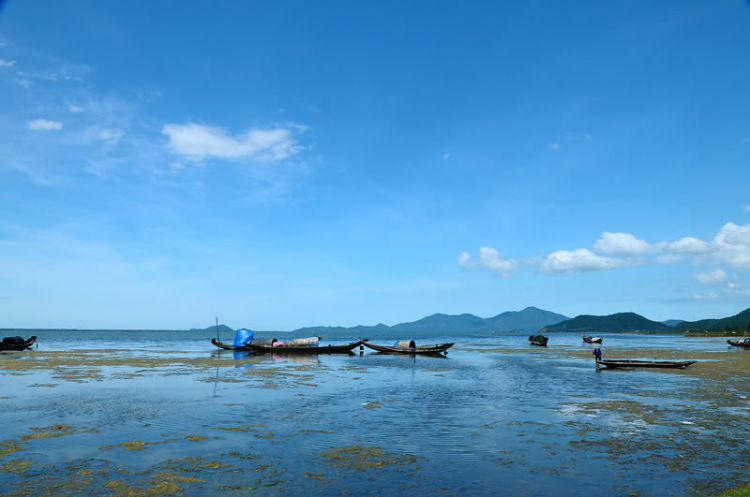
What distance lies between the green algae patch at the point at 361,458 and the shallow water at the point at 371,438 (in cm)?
7

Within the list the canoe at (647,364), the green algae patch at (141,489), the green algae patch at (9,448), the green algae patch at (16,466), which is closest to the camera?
the green algae patch at (141,489)

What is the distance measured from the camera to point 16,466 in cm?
1326

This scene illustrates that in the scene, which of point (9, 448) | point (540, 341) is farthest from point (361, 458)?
point (540, 341)

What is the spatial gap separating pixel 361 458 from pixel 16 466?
10.1 m

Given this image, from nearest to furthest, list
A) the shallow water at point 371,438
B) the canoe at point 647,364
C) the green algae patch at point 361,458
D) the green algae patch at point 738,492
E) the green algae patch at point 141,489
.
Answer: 1. the green algae patch at point 738,492
2. the green algae patch at point 141,489
3. the shallow water at point 371,438
4. the green algae patch at point 361,458
5. the canoe at point 647,364

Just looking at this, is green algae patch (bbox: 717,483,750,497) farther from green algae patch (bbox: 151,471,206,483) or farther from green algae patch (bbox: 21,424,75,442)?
green algae patch (bbox: 21,424,75,442)

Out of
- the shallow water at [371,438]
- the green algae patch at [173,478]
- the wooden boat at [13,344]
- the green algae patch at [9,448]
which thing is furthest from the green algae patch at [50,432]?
the wooden boat at [13,344]

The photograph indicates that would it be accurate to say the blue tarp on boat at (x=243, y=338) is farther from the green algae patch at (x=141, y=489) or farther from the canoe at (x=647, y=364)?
the green algae patch at (x=141, y=489)

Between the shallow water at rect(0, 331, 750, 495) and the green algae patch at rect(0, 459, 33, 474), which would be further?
the green algae patch at rect(0, 459, 33, 474)

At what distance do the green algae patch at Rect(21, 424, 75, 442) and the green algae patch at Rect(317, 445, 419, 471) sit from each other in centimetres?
1028

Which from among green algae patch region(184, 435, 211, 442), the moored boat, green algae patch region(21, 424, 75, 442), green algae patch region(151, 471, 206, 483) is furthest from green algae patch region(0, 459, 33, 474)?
the moored boat

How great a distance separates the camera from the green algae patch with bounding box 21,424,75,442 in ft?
54.6

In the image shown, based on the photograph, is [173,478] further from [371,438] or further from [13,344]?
[13,344]

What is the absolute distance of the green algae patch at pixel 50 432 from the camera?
16641 millimetres
